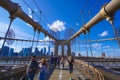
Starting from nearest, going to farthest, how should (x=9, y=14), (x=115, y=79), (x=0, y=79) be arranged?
(x=115, y=79)
(x=0, y=79)
(x=9, y=14)

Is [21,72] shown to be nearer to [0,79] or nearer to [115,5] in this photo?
[0,79]

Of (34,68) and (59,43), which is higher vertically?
(59,43)

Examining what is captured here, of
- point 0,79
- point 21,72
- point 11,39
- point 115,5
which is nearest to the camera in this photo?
point 115,5

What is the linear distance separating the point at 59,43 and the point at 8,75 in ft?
177

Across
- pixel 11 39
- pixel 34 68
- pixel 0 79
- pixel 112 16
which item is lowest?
pixel 0 79

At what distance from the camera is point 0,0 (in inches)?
247

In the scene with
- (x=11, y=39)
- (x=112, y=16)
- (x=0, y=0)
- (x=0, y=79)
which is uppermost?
(x=11, y=39)

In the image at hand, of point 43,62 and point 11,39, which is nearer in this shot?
point 43,62

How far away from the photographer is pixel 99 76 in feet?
26.9

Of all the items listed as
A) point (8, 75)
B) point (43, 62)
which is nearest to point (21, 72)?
point (8, 75)

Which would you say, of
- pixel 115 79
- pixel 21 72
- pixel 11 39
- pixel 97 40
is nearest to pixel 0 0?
pixel 21 72

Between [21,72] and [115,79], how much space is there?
19.6 ft

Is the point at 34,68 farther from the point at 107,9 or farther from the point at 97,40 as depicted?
the point at 97,40

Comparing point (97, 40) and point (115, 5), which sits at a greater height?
point (97, 40)
